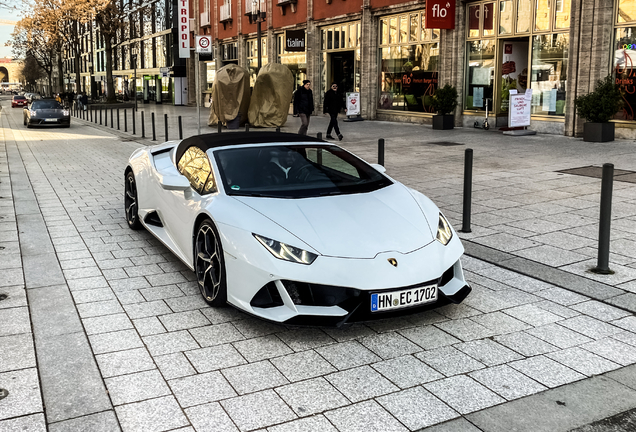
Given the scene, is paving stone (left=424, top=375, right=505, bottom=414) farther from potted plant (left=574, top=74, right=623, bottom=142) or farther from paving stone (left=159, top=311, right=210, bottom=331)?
potted plant (left=574, top=74, right=623, bottom=142)

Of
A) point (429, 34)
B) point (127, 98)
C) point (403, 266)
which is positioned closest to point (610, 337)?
point (403, 266)

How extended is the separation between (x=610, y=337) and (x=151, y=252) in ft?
14.4

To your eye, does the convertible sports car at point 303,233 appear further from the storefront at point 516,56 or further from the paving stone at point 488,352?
the storefront at point 516,56

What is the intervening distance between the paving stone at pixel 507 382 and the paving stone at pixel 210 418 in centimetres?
148

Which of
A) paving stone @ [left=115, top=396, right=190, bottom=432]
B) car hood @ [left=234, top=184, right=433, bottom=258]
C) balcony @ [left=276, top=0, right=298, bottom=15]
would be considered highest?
balcony @ [left=276, top=0, right=298, bottom=15]

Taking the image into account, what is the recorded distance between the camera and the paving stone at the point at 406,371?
380cm

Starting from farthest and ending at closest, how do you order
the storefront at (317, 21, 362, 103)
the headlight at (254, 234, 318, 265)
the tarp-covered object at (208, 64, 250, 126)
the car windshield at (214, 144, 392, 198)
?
the storefront at (317, 21, 362, 103), the tarp-covered object at (208, 64, 250, 126), the car windshield at (214, 144, 392, 198), the headlight at (254, 234, 318, 265)

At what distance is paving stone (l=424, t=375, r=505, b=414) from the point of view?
3.50 m

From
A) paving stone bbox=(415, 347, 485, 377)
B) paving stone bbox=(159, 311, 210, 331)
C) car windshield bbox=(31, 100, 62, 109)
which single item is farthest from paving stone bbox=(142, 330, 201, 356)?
car windshield bbox=(31, 100, 62, 109)

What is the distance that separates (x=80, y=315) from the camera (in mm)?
4875

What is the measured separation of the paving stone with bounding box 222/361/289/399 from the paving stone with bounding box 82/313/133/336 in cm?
112

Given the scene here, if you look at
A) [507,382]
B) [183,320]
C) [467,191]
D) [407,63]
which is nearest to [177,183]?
[183,320]

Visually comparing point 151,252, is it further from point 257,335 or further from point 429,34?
point 429,34

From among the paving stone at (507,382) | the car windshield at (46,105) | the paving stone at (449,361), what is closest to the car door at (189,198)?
the paving stone at (449,361)
